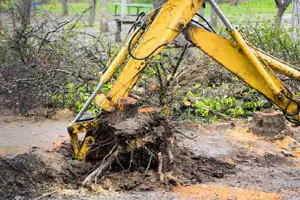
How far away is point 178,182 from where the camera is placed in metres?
6.55

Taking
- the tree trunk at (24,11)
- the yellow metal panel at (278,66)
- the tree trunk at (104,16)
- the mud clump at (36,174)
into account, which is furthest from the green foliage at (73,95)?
the tree trunk at (104,16)

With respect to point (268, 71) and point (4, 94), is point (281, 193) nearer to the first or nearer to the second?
point (268, 71)

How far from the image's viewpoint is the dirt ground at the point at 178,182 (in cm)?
616

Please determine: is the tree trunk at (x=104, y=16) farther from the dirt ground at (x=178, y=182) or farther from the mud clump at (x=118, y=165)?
the mud clump at (x=118, y=165)

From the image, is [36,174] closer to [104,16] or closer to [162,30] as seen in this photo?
[162,30]

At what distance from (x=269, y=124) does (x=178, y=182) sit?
2.76 metres

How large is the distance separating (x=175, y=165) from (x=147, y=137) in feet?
1.88

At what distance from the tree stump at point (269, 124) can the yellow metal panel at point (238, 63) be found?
2.27m

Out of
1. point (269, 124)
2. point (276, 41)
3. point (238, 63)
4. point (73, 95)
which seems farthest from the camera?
point (276, 41)

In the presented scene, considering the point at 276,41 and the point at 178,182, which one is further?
the point at 276,41

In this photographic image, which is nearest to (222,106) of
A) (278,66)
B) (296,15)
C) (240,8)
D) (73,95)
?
(73,95)

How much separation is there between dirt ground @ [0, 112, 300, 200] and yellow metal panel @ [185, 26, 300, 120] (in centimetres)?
108

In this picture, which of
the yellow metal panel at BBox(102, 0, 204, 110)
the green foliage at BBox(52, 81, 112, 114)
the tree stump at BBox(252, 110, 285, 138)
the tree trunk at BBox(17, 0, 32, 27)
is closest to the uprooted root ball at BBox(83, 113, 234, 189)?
the yellow metal panel at BBox(102, 0, 204, 110)

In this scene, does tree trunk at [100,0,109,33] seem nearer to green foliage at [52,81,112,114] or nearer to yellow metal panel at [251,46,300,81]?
green foliage at [52,81,112,114]
